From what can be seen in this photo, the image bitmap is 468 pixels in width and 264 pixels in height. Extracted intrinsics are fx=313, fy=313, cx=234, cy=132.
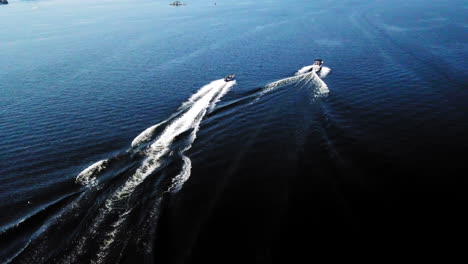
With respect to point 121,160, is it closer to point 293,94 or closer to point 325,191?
point 325,191

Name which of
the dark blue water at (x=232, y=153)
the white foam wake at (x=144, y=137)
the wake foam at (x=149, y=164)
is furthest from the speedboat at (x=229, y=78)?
the white foam wake at (x=144, y=137)

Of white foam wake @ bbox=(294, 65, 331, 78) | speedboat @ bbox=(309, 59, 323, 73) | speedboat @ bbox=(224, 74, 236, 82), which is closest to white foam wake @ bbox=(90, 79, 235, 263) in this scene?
speedboat @ bbox=(224, 74, 236, 82)

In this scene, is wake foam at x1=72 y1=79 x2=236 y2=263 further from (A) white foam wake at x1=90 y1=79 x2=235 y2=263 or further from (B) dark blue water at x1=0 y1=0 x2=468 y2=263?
(B) dark blue water at x1=0 y1=0 x2=468 y2=263

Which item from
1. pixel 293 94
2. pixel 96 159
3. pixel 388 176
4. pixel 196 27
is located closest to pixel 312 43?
pixel 293 94

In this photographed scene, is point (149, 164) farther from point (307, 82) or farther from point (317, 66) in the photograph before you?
point (317, 66)

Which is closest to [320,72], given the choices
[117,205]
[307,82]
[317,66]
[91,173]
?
[317,66]
